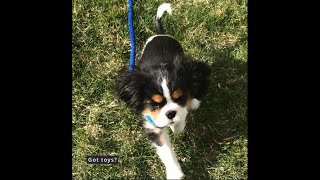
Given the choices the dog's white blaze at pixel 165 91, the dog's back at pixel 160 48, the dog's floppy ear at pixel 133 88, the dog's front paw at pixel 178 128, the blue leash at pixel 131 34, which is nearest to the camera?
the dog's white blaze at pixel 165 91

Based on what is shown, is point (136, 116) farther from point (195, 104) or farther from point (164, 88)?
point (164, 88)

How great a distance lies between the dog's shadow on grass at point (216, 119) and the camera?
2820mm

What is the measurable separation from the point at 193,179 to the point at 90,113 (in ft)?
2.69

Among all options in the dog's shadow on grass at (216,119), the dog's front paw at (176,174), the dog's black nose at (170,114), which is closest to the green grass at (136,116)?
the dog's shadow on grass at (216,119)

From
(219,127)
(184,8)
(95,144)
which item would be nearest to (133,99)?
(95,144)

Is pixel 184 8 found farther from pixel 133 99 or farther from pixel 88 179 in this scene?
pixel 88 179

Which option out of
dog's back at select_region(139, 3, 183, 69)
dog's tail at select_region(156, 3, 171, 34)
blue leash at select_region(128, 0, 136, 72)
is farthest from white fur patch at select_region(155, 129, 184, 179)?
dog's tail at select_region(156, 3, 171, 34)

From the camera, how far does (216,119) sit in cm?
296

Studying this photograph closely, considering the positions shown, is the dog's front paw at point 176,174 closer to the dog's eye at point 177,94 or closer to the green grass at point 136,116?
the green grass at point 136,116

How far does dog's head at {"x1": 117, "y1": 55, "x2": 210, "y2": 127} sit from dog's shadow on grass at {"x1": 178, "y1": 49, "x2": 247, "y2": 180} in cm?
39

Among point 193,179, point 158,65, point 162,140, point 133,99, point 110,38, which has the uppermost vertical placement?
point 110,38

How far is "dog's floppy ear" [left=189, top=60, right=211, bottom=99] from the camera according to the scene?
8.31 feet

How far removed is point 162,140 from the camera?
8.66 feet

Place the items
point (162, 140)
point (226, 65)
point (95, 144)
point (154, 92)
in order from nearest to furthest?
point (154, 92)
point (162, 140)
point (95, 144)
point (226, 65)
